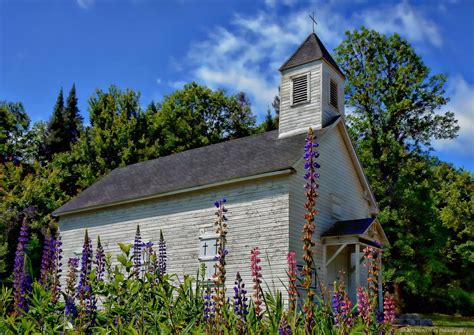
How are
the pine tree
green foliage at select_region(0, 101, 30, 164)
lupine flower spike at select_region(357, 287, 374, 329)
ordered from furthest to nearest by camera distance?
1. the pine tree
2. green foliage at select_region(0, 101, 30, 164)
3. lupine flower spike at select_region(357, 287, 374, 329)

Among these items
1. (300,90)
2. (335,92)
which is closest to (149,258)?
(300,90)

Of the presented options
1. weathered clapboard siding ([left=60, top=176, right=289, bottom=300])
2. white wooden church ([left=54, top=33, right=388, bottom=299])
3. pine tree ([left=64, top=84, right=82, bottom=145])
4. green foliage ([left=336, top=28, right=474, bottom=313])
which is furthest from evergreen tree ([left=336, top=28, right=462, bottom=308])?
pine tree ([left=64, top=84, right=82, bottom=145])

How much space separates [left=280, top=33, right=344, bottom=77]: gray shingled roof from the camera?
1950 cm

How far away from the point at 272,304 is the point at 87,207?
1665 cm

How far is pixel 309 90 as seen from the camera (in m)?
19.2

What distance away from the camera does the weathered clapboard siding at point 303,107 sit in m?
18.8

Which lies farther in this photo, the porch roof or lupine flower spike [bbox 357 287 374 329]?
the porch roof

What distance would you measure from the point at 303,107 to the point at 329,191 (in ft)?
12.0

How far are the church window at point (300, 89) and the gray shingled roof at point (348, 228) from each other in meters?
5.29

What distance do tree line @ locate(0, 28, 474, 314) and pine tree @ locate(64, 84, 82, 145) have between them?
4960 mm

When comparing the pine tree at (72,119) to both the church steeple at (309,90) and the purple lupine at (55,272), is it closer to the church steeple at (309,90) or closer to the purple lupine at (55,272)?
the church steeple at (309,90)

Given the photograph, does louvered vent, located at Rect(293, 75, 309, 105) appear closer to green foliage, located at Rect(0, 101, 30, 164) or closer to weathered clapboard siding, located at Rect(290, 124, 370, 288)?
weathered clapboard siding, located at Rect(290, 124, 370, 288)

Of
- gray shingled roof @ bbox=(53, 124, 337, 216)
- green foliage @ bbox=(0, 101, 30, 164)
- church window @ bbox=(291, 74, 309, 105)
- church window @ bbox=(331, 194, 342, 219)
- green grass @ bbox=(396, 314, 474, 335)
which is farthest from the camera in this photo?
green foliage @ bbox=(0, 101, 30, 164)

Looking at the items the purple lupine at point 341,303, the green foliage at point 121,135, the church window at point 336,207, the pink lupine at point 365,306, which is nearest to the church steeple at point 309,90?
the church window at point 336,207
